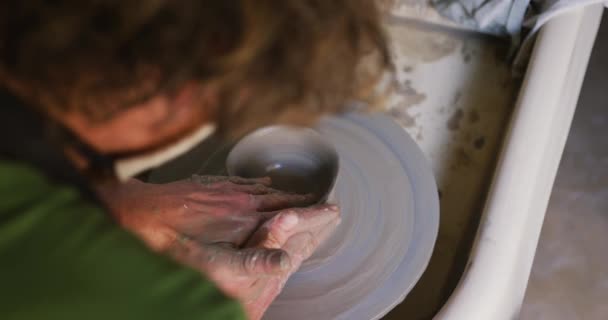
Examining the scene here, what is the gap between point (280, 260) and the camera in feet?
2.96

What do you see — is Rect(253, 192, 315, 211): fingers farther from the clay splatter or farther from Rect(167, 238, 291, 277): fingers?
the clay splatter

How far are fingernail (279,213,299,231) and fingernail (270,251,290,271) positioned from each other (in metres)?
0.15

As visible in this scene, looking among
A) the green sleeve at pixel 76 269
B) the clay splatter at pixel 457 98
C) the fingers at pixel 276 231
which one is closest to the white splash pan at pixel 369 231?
the fingers at pixel 276 231

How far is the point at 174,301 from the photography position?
1.82 ft

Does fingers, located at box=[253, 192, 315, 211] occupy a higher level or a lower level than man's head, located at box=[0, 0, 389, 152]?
lower

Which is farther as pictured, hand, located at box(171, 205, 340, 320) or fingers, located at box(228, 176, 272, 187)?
fingers, located at box(228, 176, 272, 187)

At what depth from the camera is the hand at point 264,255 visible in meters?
0.93

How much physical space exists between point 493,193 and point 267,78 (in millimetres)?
681

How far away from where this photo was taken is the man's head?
1.66ft

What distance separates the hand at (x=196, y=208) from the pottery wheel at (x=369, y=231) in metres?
0.11

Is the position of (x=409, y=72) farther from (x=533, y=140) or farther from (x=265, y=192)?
(x=265, y=192)

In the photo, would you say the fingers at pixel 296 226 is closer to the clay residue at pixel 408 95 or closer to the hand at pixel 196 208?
the hand at pixel 196 208

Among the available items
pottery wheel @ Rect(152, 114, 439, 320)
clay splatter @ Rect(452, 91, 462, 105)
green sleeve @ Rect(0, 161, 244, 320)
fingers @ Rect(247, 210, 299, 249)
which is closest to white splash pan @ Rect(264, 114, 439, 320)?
pottery wheel @ Rect(152, 114, 439, 320)

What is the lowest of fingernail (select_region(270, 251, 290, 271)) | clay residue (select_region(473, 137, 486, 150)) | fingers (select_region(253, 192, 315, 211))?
clay residue (select_region(473, 137, 486, 150))
